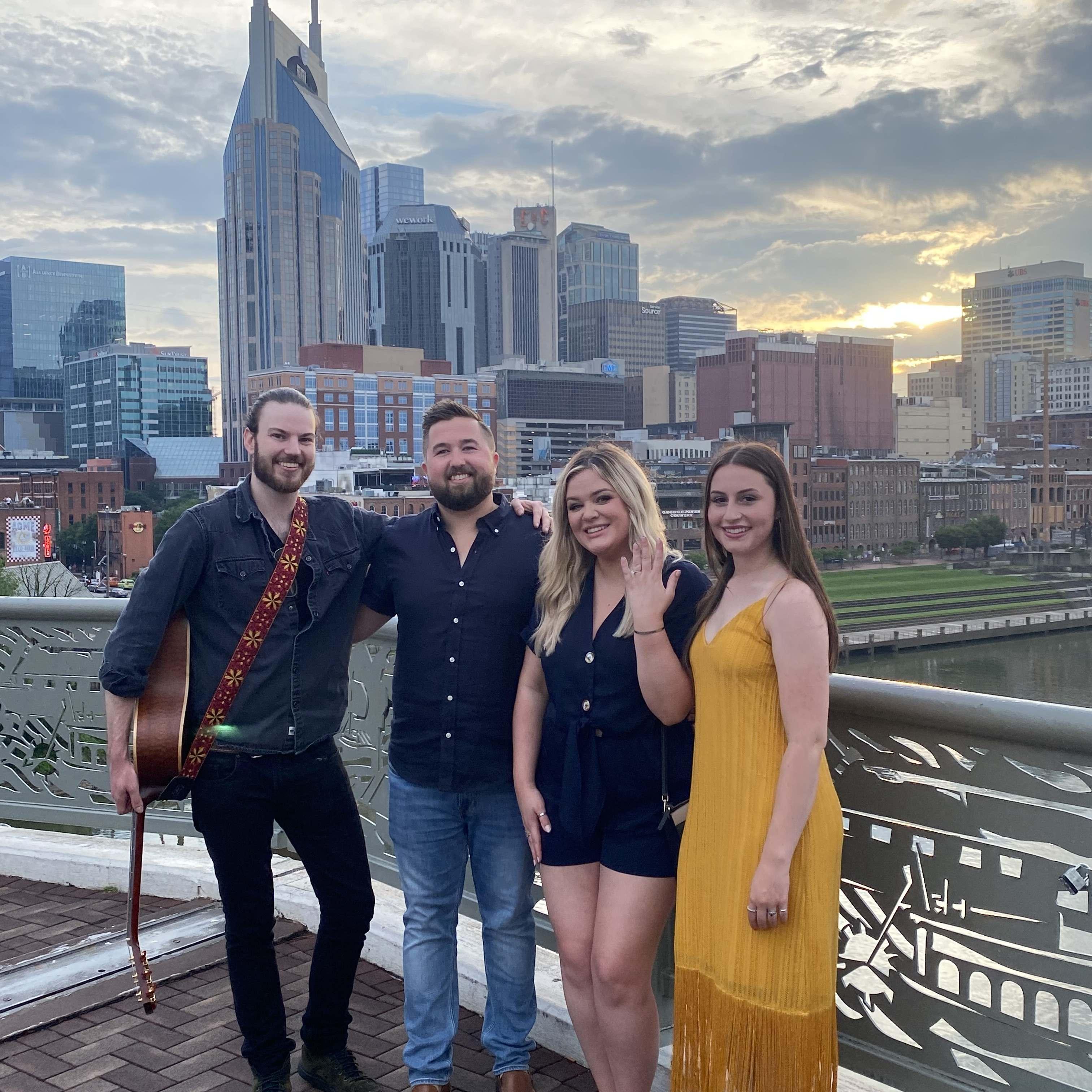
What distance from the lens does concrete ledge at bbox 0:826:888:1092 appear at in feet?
9.26

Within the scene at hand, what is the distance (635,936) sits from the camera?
2176mm

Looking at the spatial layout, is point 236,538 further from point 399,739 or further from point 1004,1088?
point 1004,1088

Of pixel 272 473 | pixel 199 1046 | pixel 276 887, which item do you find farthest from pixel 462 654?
pixel 276 887

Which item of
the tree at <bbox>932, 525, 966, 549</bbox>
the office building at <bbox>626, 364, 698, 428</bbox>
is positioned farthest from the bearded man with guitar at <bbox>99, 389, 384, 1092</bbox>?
the office building at <bbox>626, 364, 698, 428</bbox>

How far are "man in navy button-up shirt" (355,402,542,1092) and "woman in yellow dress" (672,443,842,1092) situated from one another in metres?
0.53

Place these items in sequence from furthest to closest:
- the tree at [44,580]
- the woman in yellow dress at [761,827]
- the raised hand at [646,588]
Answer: the tree at [44,580] < the raised hand at [646,588] < the woman in yellow dress at [761,827]

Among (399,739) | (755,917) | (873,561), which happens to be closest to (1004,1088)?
(755,917)

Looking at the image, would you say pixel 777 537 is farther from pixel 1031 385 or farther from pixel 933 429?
pixel 1031 385

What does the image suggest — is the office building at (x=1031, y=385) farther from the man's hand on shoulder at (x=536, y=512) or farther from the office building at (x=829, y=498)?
the man's hand on shoulder at (x=536, y=512)

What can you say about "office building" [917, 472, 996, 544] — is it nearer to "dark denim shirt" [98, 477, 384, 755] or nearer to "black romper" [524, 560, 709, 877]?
"dark denim shirt" [98, 477, 384, 755]

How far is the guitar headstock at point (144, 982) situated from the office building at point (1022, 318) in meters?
168

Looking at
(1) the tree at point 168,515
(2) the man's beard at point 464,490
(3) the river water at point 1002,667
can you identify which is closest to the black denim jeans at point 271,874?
(2) the man's beard at point 464,490

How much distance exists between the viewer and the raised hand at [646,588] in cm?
213

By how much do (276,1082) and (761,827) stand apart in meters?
1.34
